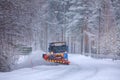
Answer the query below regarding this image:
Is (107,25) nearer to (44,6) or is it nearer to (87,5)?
(87,5)

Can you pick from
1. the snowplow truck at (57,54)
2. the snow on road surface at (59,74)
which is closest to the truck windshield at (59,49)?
the snowplow truck at (57,54)

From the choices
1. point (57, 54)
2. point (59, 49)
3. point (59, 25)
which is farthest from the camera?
point (59, 25)

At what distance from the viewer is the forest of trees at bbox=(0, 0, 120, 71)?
19898mm

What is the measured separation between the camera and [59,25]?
64.7 metres

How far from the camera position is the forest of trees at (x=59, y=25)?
783 inches

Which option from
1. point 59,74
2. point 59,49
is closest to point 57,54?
point 59,49

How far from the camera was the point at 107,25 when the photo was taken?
5047 cm

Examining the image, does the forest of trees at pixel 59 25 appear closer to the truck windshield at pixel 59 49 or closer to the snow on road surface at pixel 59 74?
the truck windshield at pixel 59 49

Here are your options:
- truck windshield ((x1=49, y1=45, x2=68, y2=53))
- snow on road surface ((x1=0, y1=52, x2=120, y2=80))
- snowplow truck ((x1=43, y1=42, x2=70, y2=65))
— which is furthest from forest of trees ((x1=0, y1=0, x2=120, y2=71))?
snow on road surface ((x1=0, y1=52, x2=120, y2=80))

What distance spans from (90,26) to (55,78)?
1329 inches

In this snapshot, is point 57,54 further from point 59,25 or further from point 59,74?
point 59,25

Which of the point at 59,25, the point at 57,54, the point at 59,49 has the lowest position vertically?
the point at 57,54

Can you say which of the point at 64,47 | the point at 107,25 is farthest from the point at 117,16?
the point at 64,47

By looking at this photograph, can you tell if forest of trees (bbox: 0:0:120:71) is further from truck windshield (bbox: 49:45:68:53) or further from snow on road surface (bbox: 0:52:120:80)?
snow on road surface (bbox: 0:52:120:80)
